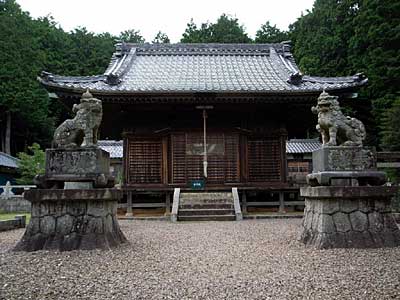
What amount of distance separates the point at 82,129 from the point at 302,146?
1158 inches

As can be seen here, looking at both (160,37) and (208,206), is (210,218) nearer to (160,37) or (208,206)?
(208,206)

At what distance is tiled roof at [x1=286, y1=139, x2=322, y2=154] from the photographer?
32.8 m

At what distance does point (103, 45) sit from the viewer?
47.0 metres

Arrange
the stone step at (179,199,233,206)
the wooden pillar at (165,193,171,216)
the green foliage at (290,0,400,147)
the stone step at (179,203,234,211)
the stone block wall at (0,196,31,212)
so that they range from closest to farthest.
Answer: the stone step at (179,203,234,211) → the stone step at (179,199,233,206) → the wooden pillar at (165,193,171,216) → the stone block wall at (0,196,31,212) → the green foliage at (290,0,400,147)

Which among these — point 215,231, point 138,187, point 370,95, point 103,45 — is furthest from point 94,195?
point 103,45

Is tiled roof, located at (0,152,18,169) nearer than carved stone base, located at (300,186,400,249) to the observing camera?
No

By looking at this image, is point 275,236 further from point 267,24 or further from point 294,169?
point 267,24

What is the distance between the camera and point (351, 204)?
611 cm

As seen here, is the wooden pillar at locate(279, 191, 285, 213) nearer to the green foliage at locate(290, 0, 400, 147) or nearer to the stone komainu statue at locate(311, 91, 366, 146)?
the stone komainu statue at locate(311, 91, 366, 146)

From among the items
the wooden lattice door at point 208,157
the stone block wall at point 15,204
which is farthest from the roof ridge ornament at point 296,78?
the stone block wall at point 15,204

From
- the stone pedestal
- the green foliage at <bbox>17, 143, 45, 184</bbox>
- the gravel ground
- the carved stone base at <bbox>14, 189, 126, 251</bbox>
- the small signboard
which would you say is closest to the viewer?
the gravel ground

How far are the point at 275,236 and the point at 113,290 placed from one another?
4743 millimetres

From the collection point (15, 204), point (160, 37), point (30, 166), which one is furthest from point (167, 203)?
point (160, 37)

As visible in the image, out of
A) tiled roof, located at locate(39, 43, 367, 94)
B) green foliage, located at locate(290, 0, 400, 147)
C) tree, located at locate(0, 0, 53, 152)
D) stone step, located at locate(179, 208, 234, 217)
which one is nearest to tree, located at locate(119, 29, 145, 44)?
tree, located at locate(0, 0, 53, 152)
